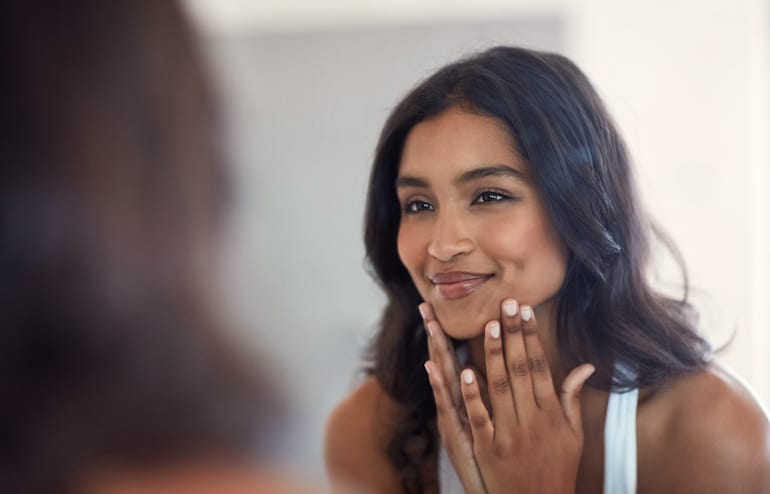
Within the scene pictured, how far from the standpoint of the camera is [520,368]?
909mm

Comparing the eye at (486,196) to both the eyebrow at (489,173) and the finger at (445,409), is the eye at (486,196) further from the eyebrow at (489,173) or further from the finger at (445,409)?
the finger at (445,409)

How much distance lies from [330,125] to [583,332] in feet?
3.23

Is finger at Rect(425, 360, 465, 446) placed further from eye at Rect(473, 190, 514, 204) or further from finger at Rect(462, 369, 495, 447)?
eye at Rect(473, 190, 514, 204)

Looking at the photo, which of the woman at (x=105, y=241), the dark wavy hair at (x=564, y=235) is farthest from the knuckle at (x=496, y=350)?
the woman at (x=105, y=241)

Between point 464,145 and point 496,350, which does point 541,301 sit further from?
point 464,145

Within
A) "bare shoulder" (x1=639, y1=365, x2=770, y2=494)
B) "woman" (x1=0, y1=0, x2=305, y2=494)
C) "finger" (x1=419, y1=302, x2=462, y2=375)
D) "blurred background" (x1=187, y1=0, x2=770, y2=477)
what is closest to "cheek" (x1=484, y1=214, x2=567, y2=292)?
"finger" (x1=419, y1=302, x2=462, y2=375)

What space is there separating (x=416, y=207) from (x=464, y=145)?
100mm

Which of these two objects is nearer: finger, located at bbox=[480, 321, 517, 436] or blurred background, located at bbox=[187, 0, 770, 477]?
finger, located at bbox=[480, 321, 517, 436]

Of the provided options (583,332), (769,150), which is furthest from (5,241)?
(769,150)

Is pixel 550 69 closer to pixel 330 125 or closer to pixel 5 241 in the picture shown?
pixel 5 241

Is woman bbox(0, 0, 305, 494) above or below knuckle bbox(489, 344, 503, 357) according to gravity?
above

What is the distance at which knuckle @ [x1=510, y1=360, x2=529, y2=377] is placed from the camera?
0.91m

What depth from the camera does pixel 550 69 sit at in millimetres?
912

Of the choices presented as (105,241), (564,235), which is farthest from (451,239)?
(105,241)
